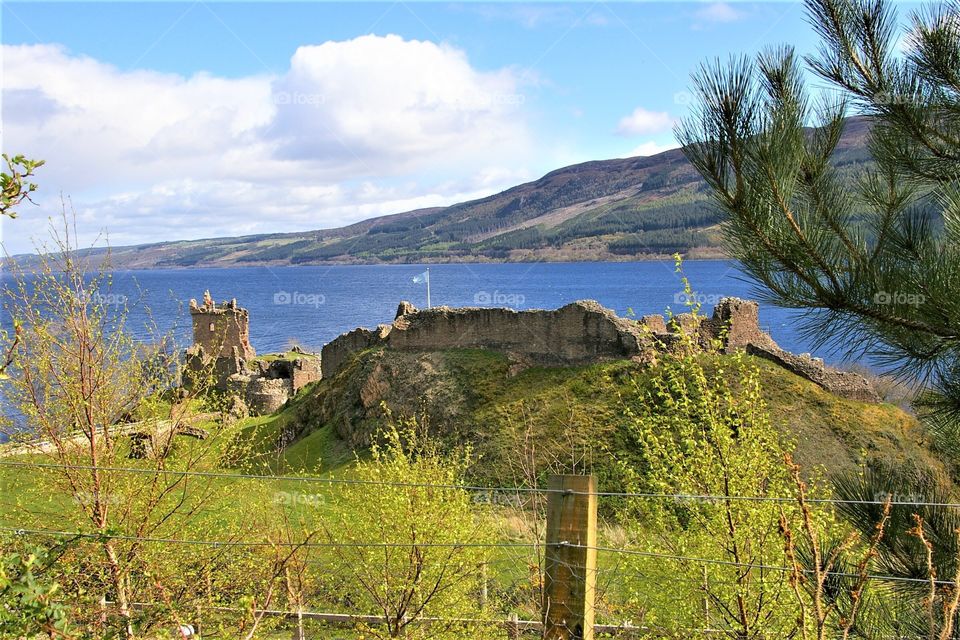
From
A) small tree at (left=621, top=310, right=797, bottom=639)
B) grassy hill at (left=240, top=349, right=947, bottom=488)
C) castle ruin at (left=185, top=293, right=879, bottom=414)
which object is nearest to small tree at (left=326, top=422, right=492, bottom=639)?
small tree at (left=621, top=310, right=797, bottom=639)

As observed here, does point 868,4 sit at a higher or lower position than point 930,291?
higher

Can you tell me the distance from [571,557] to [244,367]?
60.9 m

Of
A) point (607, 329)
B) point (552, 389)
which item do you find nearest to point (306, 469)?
point (552, 389)

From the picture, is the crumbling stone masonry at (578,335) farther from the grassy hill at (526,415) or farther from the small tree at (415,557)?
the small tree at (415,557)

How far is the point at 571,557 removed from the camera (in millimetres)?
6160

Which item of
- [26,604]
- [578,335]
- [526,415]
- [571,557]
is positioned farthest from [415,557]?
[578,335]

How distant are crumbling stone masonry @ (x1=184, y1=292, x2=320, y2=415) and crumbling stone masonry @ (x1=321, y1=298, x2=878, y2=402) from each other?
13254 mm

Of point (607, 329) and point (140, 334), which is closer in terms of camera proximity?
point (607, 329)

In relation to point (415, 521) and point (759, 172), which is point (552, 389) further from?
point (759, 172)

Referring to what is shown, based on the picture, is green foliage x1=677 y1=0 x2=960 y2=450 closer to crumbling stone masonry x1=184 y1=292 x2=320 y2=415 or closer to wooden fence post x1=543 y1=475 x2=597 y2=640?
wooden fence post x1=543 y1=475 x2=597 y2=640

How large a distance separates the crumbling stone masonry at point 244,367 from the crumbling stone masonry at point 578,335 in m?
13.3

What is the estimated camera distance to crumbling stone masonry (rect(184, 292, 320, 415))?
173 feet

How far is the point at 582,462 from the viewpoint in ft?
92.4

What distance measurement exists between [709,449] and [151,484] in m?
9.84
